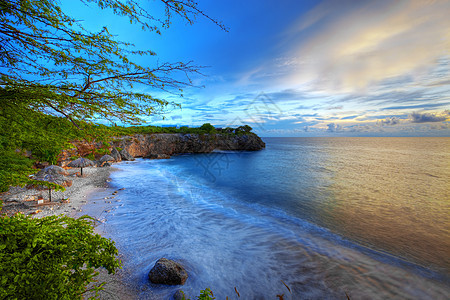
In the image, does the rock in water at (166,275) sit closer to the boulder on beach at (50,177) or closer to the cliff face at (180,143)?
the boulder on beach at (50,177)

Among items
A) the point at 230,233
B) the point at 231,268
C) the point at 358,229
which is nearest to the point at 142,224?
the point at 230,233

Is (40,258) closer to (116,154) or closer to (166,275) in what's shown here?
(166,275)

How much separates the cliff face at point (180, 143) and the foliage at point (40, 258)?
34.0 metres

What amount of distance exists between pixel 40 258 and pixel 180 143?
47860 mm

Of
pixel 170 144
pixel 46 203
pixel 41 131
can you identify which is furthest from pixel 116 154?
pixel 41 131

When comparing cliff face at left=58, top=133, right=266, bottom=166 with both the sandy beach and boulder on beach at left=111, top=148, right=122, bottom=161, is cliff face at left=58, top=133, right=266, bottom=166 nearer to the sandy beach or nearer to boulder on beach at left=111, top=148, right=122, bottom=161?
boulder on beach at left=111, top=148, right=122, bottom=161

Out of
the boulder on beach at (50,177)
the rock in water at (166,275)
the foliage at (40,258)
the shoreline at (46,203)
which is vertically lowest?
the rock in water at (166,275)

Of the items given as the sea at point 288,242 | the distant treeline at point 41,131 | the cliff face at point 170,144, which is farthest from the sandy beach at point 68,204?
the cliff face at point 170,144

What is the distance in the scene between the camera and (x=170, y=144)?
1844 inches

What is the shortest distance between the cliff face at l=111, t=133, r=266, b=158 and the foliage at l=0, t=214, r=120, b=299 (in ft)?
112

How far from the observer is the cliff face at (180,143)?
39756 mm

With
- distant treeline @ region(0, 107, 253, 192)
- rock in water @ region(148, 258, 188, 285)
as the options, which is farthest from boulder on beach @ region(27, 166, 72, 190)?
rock in water @ region(148, 258, 188, 285)

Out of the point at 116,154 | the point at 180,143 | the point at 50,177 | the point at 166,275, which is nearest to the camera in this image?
the point at 166,275

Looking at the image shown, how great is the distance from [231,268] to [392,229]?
929 centimetres
